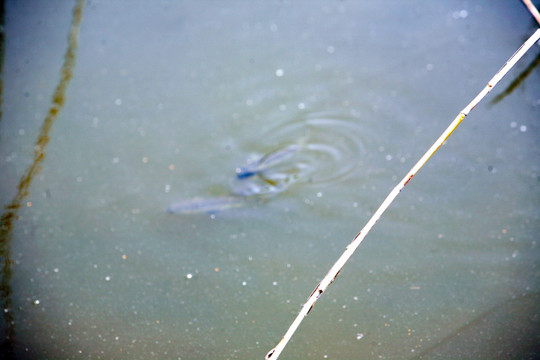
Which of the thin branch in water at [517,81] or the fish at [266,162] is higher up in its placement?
the fish at [266,162]

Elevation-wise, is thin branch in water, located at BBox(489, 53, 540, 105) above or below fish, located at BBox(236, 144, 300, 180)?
below

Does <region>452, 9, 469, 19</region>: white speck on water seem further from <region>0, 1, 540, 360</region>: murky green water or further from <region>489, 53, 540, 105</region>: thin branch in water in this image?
<region>489, 53, 540, 105</region>: thin branch in water

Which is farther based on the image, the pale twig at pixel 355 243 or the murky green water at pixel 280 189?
the murky green water at pixel 280 189

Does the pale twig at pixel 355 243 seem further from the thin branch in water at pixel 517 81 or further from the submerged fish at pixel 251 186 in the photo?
the thin branch in water at pixel 517 81

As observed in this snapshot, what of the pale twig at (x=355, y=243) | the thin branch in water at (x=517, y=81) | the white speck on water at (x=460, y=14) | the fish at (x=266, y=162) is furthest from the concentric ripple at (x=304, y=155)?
the pale twig at (x=355, y=243)

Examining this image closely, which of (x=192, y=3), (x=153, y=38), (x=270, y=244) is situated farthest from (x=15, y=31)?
(x=270, y=244)

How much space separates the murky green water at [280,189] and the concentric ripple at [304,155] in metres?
0.01

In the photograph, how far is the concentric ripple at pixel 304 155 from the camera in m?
2.03

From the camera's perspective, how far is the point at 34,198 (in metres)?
2.01

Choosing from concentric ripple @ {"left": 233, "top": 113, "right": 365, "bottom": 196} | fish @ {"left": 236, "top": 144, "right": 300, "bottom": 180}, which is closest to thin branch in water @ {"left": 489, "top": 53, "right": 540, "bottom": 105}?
concentric ripple @ {"left": 233, "top": 113, "right": 365, "bottom": 196}

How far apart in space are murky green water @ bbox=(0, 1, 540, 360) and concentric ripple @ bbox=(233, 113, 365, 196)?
0.01 metres

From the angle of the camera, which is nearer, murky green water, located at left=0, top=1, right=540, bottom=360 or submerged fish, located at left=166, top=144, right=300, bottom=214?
murky green water, located at left=0, top=1, right=540, bottom=360

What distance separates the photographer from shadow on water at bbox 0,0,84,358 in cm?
171

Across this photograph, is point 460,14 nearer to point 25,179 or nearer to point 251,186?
point 251,186
